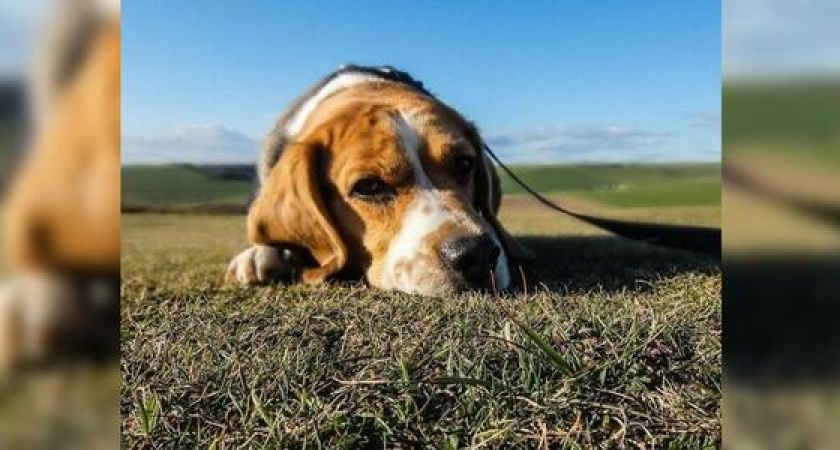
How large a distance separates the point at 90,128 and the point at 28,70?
9.5 inches

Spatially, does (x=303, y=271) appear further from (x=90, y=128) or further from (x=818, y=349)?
(x=818, y=349)

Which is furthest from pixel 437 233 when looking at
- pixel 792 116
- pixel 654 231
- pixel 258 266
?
pixel 792 116

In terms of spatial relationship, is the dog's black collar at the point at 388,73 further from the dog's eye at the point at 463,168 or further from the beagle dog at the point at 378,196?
A: the dog's eye at the point at 463,168

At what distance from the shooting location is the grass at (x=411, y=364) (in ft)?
9.43

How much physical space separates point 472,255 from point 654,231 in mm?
746

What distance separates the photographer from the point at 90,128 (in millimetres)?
2600

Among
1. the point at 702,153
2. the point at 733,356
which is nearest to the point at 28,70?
the point at 702,153

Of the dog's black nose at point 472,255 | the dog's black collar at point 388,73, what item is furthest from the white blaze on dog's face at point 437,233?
the dog's black collar at point 388,73

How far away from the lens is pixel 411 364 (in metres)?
2.98

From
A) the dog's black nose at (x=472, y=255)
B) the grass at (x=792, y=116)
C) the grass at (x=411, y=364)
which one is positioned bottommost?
the grass at (x=411, y=364)

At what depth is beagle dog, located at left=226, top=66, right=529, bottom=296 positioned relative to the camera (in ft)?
10.6

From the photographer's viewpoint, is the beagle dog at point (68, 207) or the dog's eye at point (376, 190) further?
the dog's eye at point (376, 190)

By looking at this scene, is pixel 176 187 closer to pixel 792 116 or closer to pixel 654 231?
pixel 654 231

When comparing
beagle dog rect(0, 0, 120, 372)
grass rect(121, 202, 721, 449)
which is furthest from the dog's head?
beagle dog rect(0, 0, 120, 372)
